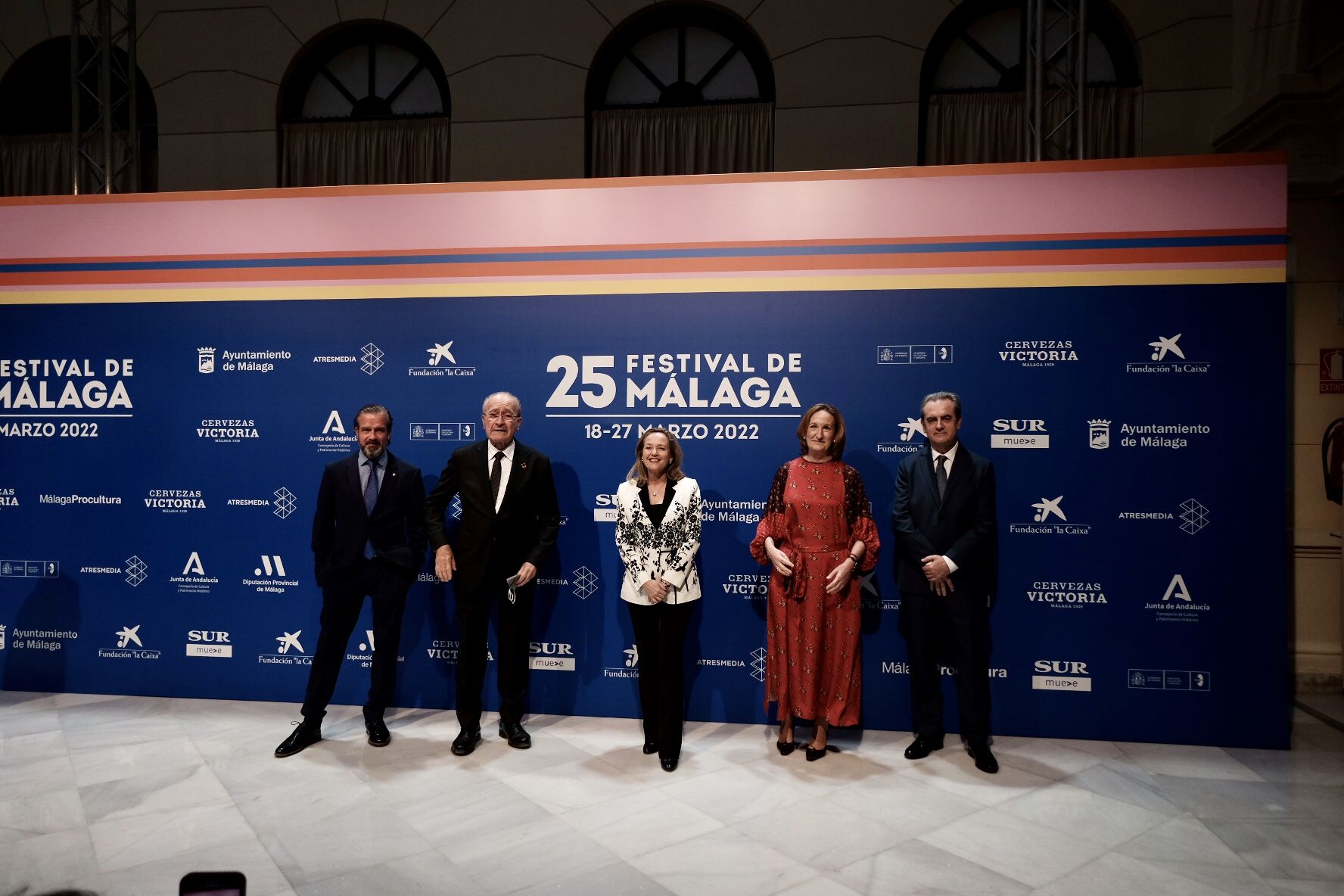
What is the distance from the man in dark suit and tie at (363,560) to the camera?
389 centimetres

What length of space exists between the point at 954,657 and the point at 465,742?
2386 mm

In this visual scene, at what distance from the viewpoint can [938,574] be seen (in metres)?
3.67

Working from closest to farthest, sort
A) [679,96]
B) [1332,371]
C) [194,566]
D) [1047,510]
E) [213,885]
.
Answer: [213,885] → [1047,510] → [194,566] → [1332,371] → [679,96]

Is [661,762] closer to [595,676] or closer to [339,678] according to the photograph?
[595,676]

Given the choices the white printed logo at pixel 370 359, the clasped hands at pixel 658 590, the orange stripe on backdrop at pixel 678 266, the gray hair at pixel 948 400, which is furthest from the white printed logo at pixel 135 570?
the gray hair at pixel 948 400

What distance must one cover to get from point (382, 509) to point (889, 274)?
9.19ft

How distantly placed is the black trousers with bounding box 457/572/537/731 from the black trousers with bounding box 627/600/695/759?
1.94ft

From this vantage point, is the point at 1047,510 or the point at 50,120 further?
the point at 50,120

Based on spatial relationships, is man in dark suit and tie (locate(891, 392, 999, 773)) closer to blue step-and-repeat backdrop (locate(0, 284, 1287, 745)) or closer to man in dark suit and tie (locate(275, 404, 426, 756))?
blue step-and-repeat backdrop (locate(0, 284, 1287, 745))

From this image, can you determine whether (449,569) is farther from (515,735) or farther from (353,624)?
(515,735)

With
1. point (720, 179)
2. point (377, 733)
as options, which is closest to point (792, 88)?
point (720, 179)

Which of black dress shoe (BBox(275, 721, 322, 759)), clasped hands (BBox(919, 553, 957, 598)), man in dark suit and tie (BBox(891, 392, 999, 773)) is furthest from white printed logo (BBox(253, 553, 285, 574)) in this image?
clasped hands (BBox(919, 553, 957, 598))

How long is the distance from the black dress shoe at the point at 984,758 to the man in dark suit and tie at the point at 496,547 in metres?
2.08

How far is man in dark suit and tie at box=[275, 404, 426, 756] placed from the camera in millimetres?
3895
